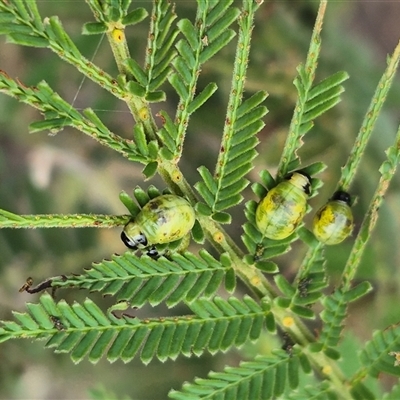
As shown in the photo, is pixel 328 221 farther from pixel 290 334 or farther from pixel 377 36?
pixel 377 36

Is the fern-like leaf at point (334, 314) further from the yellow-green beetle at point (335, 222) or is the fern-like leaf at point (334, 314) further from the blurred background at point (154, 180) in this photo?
the blurred background at point (154, 180)

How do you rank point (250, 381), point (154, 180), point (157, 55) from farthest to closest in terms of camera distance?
point (154, 180)
point (250, 381)
point (157, 55)

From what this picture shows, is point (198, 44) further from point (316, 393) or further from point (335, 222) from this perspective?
point (316, 393)

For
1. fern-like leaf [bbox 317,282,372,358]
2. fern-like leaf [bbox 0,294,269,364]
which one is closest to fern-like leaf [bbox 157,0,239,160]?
fern-like leaf [bbox 0,294,269,364]

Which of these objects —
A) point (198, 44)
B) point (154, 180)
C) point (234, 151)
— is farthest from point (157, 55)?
point (154, 180)

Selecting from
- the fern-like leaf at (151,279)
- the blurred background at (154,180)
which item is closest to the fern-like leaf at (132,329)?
the fern-like leaf at (151,279)

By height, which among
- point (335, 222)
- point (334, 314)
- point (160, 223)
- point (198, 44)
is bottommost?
point (334, 314)
